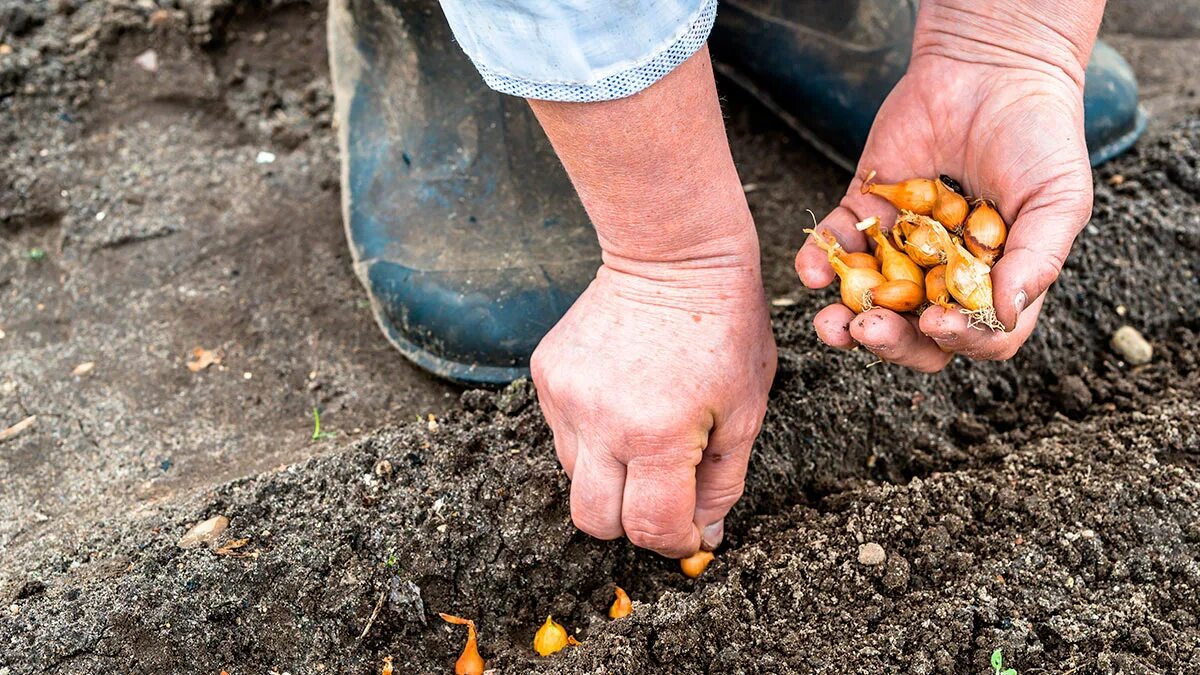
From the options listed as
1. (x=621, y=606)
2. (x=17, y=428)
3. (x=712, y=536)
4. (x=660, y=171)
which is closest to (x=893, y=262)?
(x=660, y=171)

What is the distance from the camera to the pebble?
161 centimetres

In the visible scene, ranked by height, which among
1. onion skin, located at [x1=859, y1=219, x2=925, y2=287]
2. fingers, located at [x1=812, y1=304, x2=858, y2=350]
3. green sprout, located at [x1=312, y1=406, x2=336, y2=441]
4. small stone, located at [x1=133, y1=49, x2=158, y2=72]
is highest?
onion skin, located at [x1=859, y1=219, x2=925, y2=287]

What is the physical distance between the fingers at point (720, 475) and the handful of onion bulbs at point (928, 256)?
213 millimetres

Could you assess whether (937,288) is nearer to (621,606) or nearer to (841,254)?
(841,254)

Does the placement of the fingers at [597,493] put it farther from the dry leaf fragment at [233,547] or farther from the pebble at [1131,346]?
the pebble at [1131,346]

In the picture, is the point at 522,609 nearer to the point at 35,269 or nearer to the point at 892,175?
the point at 892,175

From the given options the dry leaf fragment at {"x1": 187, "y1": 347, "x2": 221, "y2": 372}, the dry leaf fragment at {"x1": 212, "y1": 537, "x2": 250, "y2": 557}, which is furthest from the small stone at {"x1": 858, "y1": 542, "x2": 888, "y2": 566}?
the dry leaf fragment at {"x1": 187, "y1": 347, "x2": 221, "y2": 372}

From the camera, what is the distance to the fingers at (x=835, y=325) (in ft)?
3.69

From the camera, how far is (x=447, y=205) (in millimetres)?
1744

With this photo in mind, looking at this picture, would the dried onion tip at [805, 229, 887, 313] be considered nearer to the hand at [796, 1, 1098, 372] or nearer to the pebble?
the hand at [796, 1, 1098, 372]

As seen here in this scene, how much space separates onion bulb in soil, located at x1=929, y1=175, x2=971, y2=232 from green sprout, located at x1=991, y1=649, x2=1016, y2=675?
487 millimetres

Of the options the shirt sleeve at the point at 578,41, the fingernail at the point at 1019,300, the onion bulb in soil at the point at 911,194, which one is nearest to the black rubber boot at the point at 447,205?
the onion bulb in soil at the point at 911,194

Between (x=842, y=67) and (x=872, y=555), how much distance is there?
1.00 m

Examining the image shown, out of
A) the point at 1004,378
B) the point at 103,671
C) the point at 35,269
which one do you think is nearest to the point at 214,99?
the point at 35,269
